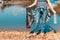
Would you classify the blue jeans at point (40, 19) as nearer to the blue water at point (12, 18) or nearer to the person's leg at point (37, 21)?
the person's leg at point (37, 21)

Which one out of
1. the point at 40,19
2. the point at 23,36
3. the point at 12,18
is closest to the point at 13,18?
the point at 12,18

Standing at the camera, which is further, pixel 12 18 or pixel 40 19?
pixel 12 18

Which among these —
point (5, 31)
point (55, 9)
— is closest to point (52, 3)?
point (55, 9)

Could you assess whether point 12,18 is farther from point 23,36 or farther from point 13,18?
point 23,36

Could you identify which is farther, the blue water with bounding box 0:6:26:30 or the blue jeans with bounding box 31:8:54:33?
the blue water with bounding box 0:6:26:30

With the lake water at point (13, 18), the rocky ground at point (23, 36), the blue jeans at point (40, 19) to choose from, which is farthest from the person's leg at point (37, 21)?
the lake water at point (13, 18)

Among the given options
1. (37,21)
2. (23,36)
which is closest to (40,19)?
(37,21)

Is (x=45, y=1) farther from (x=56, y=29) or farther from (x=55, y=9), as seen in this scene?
(x=56, y=29)

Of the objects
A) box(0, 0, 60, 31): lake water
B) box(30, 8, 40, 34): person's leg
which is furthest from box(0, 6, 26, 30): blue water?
box(30, 8, 40, 34): person's leg

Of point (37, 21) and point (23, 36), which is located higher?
point (37, 21)

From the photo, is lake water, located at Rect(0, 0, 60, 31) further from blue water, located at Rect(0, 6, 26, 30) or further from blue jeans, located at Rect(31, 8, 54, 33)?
blue jeans, located at Rect(31, 8, 54, 33)

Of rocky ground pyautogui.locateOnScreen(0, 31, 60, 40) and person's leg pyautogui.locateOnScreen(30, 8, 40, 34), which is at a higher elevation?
person's leg pyautogui.locateOnScreen(30, 8, 40, 34)

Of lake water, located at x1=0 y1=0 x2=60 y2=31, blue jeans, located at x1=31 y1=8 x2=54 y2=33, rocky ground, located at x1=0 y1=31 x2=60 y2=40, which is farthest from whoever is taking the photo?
lake water, located at x1=0 y1=0 x2=60 y2=31

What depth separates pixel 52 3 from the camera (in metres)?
6.05
